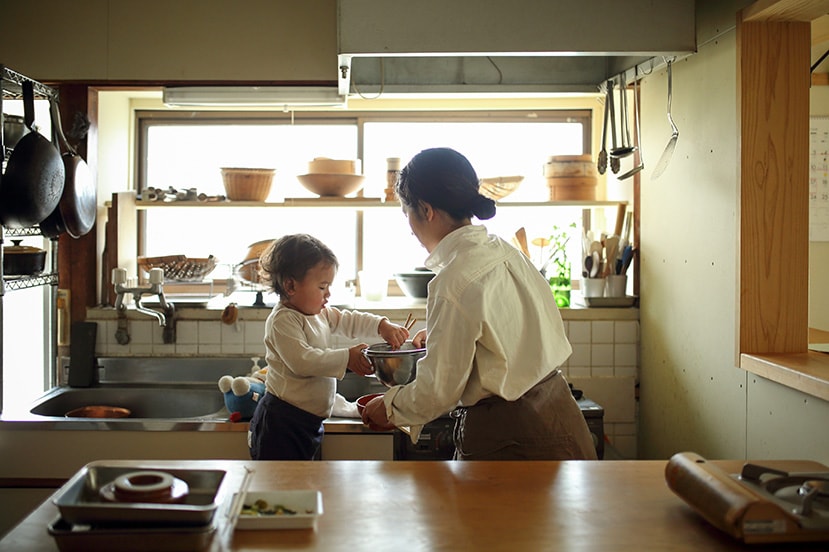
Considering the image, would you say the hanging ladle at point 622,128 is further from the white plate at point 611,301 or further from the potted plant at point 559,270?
the white plate at point 611,301

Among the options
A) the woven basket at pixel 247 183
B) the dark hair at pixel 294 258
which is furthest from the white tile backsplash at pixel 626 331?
the woven basket at pixel 247 183

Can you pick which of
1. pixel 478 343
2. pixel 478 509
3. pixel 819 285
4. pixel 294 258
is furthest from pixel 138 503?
pixel 819 285

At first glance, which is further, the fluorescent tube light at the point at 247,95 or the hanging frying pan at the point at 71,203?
the fluorescent tube light at the point at 247,95

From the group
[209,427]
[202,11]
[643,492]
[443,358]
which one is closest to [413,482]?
[443,358]

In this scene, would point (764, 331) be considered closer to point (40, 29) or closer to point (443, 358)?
point (443, 358)

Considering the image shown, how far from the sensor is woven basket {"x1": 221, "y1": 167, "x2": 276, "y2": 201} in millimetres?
3346

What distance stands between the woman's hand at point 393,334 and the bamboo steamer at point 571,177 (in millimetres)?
1103

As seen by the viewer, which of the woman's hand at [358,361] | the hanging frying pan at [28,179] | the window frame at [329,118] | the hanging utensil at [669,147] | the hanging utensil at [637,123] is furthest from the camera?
the window frame at [329,118]

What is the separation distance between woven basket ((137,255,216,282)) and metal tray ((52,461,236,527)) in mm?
1780

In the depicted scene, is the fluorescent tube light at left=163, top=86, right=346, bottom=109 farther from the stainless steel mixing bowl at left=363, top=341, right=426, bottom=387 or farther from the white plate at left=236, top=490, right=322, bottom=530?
the white plate at left=236, top=490, right=322, bottom=530

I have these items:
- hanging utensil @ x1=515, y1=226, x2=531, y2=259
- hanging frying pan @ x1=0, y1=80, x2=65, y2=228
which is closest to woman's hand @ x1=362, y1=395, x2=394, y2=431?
hanging frying pan @ x1=0, y1=80, x2=65, y2=228

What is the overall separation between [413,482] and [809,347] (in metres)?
1.61

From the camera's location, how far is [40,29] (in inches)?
126

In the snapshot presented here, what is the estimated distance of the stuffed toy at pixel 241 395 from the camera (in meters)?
2.83
